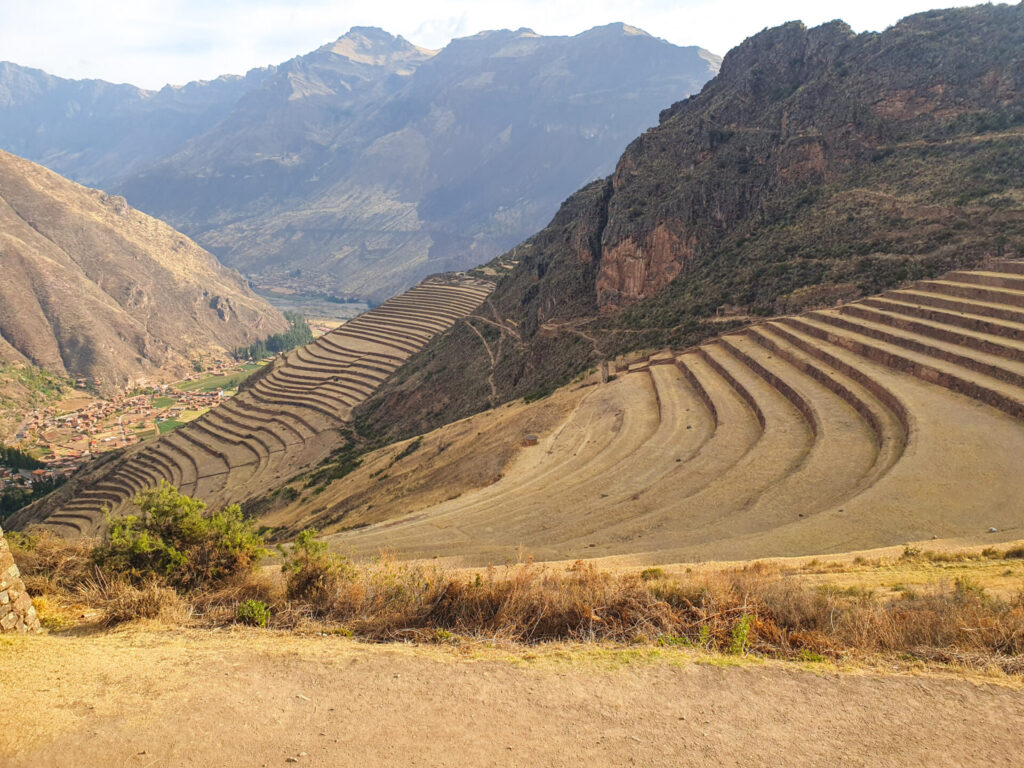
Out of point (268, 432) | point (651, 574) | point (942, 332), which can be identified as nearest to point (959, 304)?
point (942, 332)

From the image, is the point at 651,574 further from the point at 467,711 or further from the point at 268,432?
the point at 268,432

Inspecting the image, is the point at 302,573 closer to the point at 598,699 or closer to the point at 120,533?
the point at 120,533

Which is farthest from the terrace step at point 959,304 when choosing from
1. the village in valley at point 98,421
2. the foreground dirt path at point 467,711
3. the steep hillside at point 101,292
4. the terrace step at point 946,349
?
the steep hillside at point 101,292

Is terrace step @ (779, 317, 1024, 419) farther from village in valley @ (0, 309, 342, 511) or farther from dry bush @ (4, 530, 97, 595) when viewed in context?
village in valley @ (0, 309, 342, 511)

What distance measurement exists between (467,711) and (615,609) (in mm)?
3120

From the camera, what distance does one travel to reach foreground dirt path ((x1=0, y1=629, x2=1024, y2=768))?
236 inches

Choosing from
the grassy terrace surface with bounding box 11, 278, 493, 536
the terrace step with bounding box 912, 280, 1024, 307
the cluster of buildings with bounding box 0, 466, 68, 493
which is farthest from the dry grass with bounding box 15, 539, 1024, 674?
the cluster of buildings with bounding box 0, 466, 68, 493

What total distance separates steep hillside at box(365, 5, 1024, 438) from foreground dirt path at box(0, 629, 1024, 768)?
31845 millimetres

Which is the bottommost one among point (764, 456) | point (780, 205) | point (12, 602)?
point (764, 456)

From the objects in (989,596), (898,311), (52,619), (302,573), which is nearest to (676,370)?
(898,311)

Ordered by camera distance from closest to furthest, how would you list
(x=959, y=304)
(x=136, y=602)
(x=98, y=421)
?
(x=136, y=602)
(x=959, y=304)
(x=98, y=421)

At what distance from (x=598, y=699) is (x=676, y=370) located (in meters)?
27.5

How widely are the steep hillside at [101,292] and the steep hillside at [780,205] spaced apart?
83965 mm

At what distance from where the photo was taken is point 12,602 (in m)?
8.38
